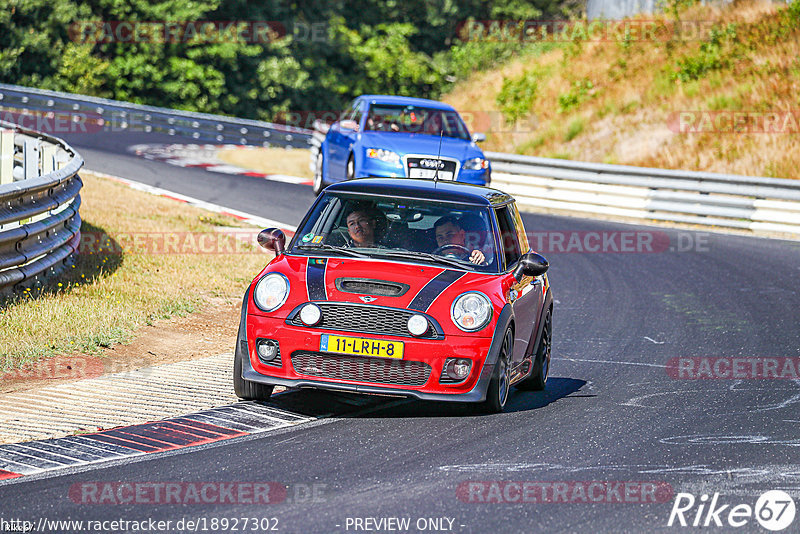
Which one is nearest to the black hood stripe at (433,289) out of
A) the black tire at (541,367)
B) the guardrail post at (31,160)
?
the black tire at (541,367)

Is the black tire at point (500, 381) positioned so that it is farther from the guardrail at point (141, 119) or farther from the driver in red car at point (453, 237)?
the guardrail at point (141, 119)

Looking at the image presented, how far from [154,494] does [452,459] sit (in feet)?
5.69

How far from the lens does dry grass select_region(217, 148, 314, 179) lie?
91.9 ft

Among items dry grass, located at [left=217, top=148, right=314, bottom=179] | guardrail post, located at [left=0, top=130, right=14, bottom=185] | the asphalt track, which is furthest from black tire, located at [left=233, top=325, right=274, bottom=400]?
dry grass, located at [left=217, top=148, right=314, bottom=179]

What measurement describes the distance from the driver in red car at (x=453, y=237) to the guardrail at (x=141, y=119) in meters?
26.3

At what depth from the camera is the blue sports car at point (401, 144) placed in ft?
57.2

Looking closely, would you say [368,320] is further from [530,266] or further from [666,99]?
[666,99]

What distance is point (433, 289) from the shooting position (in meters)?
7.54

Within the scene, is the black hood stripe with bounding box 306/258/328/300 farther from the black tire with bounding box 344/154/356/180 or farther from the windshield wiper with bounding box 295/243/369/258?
the black tire with bounding box 344/154/356/180

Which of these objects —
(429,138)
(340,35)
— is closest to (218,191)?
(429,138)

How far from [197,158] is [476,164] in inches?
488

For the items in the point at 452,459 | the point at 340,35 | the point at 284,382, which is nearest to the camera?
the point at 452,459

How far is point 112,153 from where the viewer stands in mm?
27078

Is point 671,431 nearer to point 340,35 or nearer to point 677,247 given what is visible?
point 677,247
